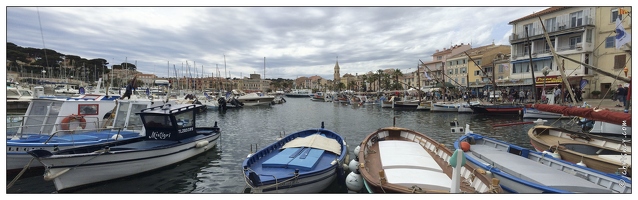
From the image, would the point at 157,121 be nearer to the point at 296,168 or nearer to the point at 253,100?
the point at 296,168

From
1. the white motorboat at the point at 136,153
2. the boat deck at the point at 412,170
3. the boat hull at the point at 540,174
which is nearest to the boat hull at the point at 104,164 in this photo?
the white motorboat at the point at 136,153

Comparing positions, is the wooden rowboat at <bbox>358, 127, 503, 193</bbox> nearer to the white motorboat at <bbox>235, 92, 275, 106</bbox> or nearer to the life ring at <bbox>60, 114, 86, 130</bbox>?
the life ring at <bbox>60, 114, 86, 130</bbox>

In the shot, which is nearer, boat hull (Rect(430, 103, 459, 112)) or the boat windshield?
the boat windshield

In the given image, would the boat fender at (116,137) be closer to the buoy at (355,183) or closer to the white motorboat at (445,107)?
the buoy at (355,183)

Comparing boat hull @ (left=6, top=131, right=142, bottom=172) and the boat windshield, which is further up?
the boat windshield

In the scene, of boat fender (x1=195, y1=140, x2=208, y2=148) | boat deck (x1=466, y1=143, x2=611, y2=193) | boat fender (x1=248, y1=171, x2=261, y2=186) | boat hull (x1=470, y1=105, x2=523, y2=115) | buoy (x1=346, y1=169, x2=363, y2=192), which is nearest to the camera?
boat deck (x1=466, y1=143, x2=611, y2=193)

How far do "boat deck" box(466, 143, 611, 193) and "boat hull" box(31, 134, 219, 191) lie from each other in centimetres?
1277

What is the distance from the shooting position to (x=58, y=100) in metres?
14.5

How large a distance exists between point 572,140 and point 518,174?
6905mm

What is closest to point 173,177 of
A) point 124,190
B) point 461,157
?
point 124,190

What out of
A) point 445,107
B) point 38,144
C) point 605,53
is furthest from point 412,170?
point 605,53

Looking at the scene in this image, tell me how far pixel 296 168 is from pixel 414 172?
3.73 metres

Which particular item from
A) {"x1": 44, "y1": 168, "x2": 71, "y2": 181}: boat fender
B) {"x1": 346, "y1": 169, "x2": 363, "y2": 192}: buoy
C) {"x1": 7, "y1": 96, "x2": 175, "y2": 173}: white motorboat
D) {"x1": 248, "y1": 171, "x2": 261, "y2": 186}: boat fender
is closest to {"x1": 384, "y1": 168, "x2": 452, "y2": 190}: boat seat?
{"x1": 346, "y1": 169, "x2": 363, "y2": 192}: buoy

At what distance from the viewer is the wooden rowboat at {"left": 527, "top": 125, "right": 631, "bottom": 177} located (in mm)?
9336
